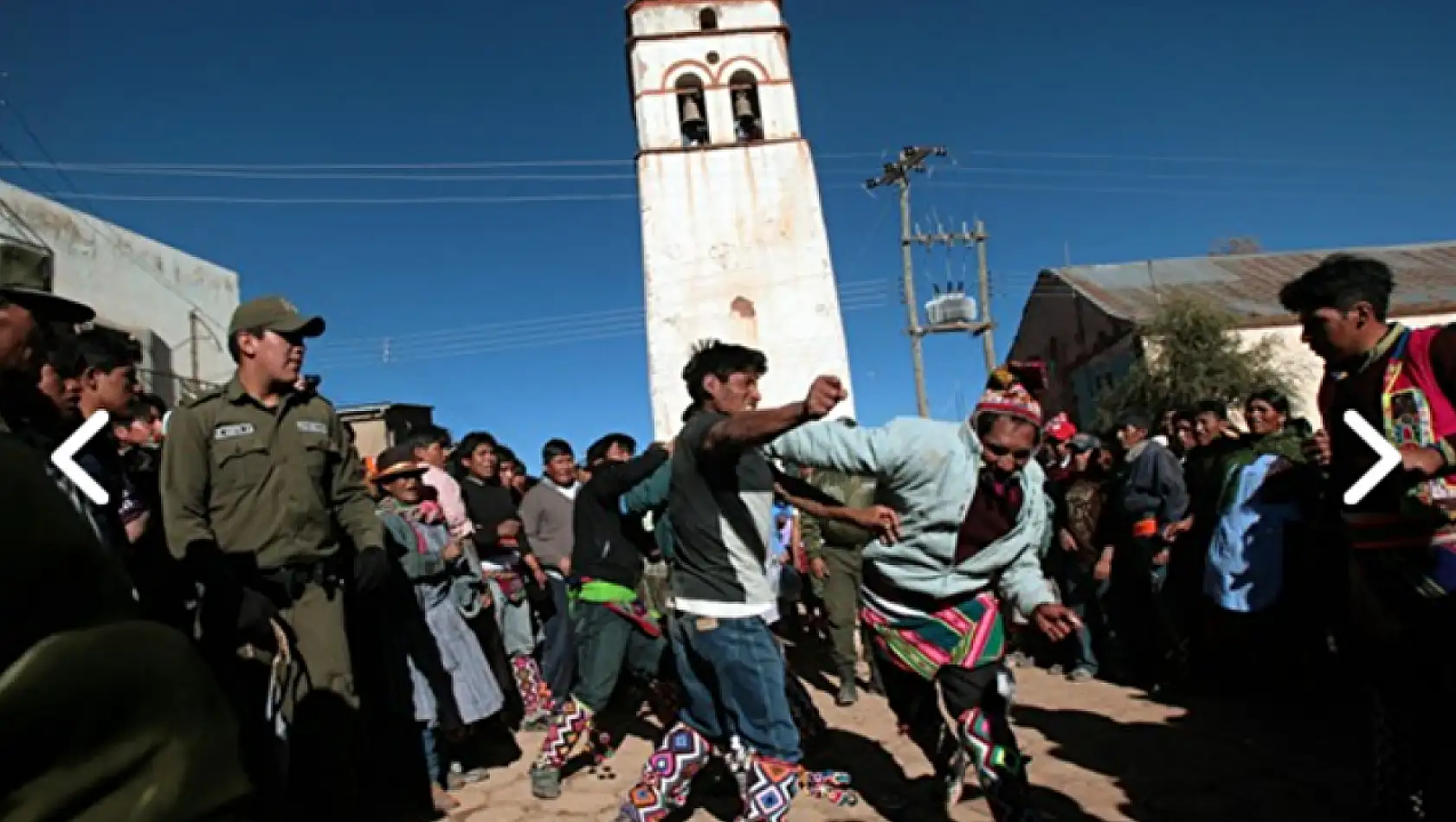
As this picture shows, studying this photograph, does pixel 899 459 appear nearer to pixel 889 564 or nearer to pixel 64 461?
pixel 889 564

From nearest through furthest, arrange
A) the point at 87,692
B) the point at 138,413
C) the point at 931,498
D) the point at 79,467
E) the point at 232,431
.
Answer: the point at 87,692, the point at 79,467, the point at 931,498, the point at 232,431, the point at 138,413

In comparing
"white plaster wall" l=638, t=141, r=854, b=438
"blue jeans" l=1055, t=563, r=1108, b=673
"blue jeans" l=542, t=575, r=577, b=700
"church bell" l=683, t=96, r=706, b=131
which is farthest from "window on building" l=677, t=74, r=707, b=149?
"blue jeans" l=542, t=575, r=577, b=700

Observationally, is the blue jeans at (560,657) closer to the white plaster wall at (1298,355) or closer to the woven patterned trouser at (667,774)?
the woven patterned trouser at (667,774)

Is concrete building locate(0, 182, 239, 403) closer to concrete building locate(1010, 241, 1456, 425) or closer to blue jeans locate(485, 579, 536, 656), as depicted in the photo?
blue jeans locate(485, 579, 536, 656)

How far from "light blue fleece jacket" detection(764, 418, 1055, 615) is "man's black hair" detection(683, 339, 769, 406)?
482 mm

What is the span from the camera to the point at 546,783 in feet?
14.9

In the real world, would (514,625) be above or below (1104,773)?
above

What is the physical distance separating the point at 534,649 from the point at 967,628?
4.21m

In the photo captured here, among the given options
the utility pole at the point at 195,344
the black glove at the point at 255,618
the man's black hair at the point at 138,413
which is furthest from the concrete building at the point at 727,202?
the black glove at the point at 255,618

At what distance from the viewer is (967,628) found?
10.2 ft

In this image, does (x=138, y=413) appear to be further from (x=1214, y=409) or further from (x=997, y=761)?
(x=1214, y=409)

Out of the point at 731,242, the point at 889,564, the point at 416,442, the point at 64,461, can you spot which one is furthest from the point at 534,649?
the point at 731,242

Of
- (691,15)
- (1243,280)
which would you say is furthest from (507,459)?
(1243,280)

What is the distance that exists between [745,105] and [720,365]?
17.5 meters
